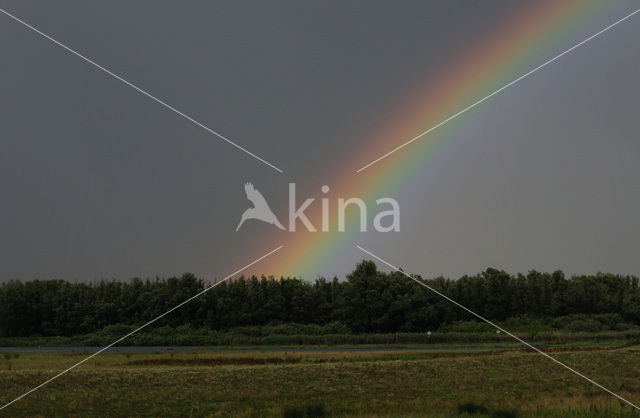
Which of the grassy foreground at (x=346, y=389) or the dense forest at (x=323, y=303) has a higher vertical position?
the dense forest at (x=323, y=303)

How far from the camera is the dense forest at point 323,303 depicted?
110m

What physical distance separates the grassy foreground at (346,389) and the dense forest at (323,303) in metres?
57.9

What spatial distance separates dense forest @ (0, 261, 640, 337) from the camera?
109750 millimetres

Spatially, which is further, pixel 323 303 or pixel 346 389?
pixel 323 303

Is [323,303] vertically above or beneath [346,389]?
above

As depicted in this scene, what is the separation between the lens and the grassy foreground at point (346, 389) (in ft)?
111

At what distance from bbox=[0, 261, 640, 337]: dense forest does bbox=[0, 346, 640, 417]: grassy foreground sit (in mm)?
57871

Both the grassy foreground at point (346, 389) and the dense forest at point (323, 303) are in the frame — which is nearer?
the grassy foreground at point (346, 389)

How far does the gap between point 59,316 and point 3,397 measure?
77.1 metres

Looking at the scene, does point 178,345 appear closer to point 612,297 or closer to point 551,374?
point 551,374

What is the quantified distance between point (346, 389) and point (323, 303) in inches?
3176

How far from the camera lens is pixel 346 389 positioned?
40.3 metres

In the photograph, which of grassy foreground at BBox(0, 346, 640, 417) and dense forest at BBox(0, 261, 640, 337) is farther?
dense forest at BBox(0, 261, 640, 337)

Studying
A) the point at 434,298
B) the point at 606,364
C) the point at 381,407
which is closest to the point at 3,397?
the point at 381,407
